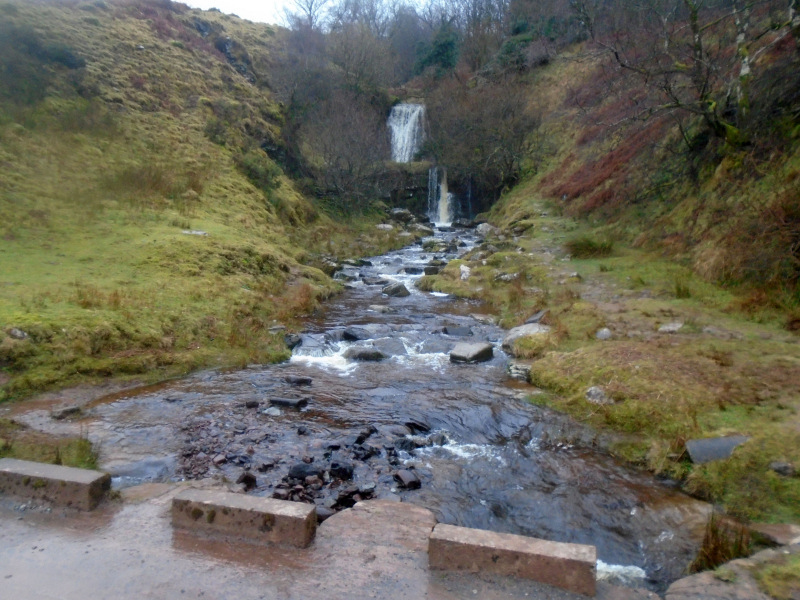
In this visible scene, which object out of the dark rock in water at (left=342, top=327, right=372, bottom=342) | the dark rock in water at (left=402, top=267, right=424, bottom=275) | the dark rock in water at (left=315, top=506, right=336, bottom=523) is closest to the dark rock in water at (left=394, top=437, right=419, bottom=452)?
the dark rock in water at (left=315, top=506, right=336, bottom=523)

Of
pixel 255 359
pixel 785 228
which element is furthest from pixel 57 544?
pixel 785 228

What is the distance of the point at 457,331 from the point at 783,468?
294 inches

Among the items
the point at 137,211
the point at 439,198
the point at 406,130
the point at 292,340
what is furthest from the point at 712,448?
the point at 406,130

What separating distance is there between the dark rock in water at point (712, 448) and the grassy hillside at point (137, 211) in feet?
23.4

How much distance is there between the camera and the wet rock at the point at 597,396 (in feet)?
24.8

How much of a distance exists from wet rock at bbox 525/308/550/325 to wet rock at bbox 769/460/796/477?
20.6 feet

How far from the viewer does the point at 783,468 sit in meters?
5.36

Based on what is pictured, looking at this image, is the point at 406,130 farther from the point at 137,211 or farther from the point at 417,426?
the point at 417,426

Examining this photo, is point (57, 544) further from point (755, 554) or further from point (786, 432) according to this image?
point (786, 432)

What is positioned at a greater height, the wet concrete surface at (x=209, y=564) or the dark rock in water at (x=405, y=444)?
the dark rock in water at (x=405, y=444)

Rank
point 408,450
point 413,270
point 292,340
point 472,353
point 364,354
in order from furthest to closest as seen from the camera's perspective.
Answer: point 413,270 < point 292,340 < point 364,354 < point 472,353 < point 408,450

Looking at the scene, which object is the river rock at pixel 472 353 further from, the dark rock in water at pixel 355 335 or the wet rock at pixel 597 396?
the wet rock at pixel 597 396

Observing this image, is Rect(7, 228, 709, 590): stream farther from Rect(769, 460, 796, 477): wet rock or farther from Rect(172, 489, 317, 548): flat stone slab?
Rect(172, 489, 317, 548): flat stone slab

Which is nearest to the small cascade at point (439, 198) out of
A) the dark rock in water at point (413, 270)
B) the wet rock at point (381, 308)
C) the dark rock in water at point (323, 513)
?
the dark rock in water at point (413, 270)
